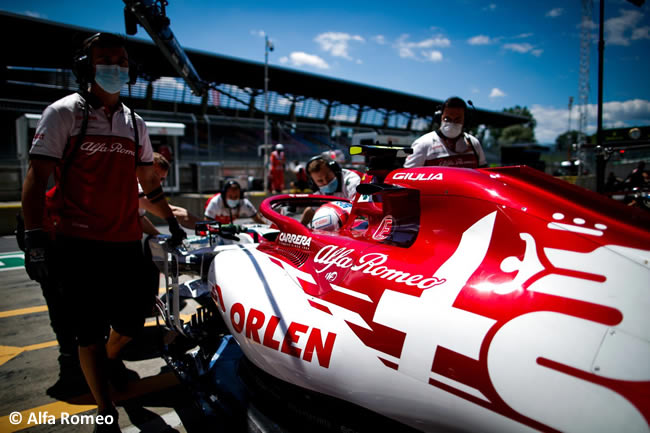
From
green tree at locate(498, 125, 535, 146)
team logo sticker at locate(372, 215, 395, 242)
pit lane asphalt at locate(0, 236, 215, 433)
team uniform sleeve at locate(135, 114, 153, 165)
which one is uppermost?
green tree at locate(498, 125, 535, 146)

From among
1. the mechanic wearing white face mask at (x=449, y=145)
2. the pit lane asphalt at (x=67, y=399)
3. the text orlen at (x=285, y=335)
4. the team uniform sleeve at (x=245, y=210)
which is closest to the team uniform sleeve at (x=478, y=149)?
the mechanic wearing white face mask at (x=449, y=145)

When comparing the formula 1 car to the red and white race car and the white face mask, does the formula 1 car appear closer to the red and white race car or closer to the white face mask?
the red and white race car

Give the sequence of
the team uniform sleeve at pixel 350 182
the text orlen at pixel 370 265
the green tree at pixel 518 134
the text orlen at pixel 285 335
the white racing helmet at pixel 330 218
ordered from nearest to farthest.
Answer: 1. the text orlen at pixel 370 265
2. the text orlen at pixel 285 335
3. the white racing helmet at pixel 330 218
4. the team uniform sleeve at pixel 350 182
5. the green tree at pixel 518 134

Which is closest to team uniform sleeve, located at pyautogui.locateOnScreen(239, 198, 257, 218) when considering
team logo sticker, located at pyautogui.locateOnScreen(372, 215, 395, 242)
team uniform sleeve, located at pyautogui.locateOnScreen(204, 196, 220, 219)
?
team uniform sleeve, located at pyautogui.locateOnScreen(204, 196, 220, 219)

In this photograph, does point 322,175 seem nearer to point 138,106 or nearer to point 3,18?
point 3,18

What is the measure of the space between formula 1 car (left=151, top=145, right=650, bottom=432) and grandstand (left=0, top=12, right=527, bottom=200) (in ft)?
6.82

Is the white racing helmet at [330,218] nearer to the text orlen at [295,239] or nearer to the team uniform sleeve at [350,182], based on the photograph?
the text orlen at [295,239]

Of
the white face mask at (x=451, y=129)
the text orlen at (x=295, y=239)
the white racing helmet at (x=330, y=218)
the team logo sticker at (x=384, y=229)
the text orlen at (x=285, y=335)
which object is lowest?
the text orlen at (x=285, y=335)

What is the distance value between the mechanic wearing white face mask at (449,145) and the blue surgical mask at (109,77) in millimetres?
2228

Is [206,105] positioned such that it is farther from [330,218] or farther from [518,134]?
[518,134]

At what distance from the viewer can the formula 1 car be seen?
0.99 meters

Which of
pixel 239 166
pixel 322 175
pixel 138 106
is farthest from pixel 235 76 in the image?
pixel 322 175

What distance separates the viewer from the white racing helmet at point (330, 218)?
2520mm

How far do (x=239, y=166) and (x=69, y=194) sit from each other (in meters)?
15.1
